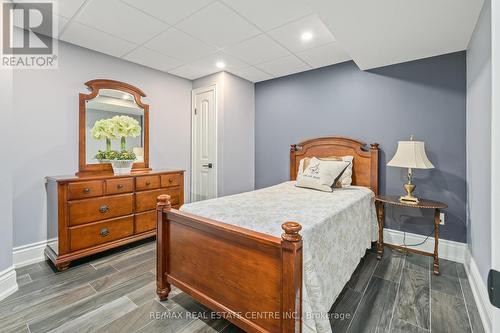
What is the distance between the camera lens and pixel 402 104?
296 centimetres

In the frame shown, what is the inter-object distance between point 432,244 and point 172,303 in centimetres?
284

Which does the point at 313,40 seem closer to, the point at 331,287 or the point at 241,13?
the point at 241,13

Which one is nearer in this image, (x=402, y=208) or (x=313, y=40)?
(x=313, y=40)

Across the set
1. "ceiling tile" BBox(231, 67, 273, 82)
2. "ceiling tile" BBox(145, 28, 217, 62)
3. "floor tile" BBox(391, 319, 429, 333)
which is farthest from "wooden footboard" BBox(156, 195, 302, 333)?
"ceiling tile" BBox(231, 67, 273, 82)

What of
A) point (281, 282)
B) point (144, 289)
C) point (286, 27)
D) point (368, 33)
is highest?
point (286, 27)

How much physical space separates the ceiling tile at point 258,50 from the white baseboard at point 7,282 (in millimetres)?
3089

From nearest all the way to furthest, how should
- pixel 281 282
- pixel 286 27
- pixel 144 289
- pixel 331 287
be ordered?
1. pixel 281 282
2. pixel 331 287
3. pixel 144 289
4. pixel 286 27

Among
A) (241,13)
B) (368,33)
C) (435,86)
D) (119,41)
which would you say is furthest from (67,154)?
(435,86)

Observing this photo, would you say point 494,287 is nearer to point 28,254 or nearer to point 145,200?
point 145,200

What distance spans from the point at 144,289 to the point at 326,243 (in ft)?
5.30

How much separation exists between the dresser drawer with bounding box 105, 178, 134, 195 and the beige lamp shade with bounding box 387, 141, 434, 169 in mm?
3052

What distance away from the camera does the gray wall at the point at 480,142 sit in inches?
69.2

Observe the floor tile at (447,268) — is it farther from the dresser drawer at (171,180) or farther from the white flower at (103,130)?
the white flower at (103,130)

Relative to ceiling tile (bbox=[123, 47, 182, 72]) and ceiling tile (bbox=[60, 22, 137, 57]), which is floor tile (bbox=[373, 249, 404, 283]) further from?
ceiling tile (bbox=[60, 22, 137, 57])
